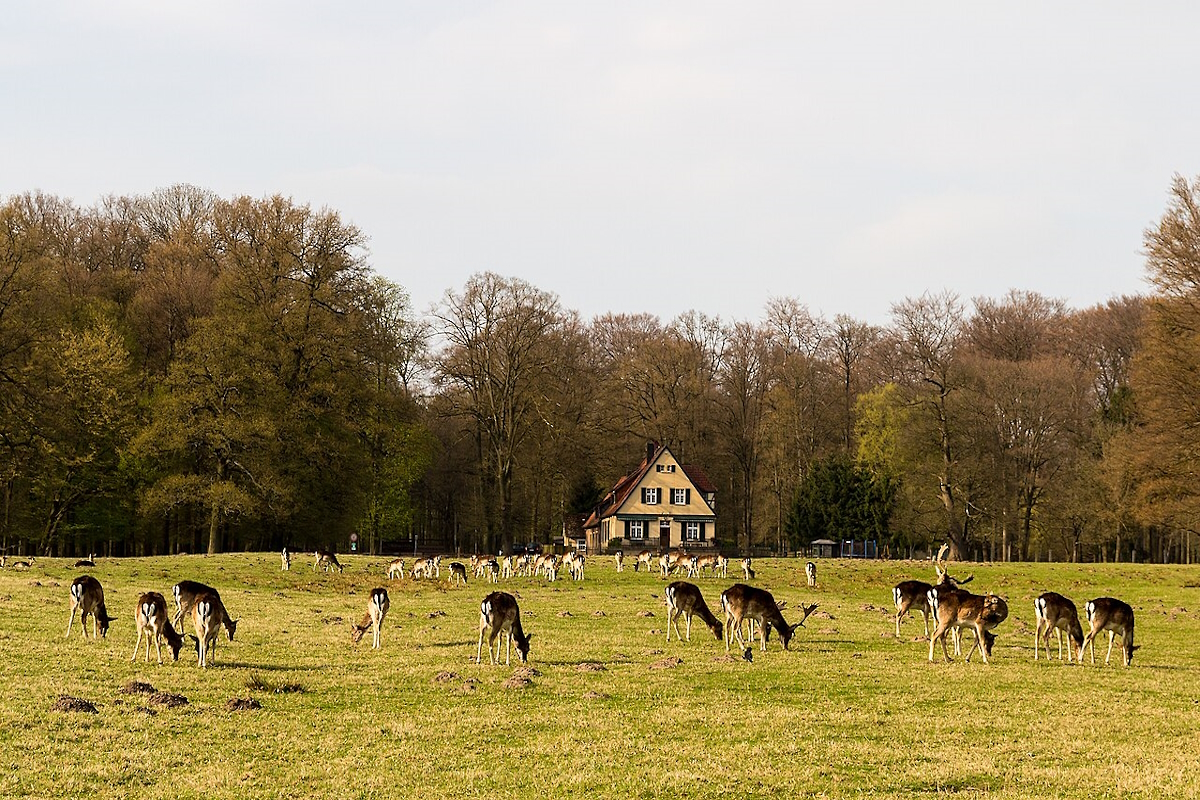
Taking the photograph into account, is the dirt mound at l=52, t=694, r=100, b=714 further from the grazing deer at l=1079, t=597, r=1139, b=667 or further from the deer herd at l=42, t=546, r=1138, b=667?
the grazing deer at l=1079, t=597, r=1139, b=667

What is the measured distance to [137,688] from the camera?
14922 mm

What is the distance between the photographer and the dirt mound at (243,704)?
14227 millimetres

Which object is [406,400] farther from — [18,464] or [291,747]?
A: [291,747]

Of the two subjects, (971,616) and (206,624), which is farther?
(971,616)

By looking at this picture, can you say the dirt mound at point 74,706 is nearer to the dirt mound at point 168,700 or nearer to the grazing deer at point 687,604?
the dirt mound at point 168,700

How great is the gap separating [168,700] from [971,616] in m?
14.2

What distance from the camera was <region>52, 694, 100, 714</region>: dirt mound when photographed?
13445 mm

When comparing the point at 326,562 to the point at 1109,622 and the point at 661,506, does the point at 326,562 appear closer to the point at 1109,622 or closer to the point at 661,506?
the point at 1109,622

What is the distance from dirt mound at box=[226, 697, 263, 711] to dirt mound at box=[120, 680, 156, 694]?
129 cm

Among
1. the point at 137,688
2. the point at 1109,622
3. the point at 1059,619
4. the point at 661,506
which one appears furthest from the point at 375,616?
the point at 661,506

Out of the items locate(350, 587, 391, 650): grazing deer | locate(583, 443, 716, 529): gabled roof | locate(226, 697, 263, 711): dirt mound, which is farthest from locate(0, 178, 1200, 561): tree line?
locate(226, 697, 263, 711): dirt mound

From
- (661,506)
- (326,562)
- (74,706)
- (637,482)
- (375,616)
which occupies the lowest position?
(74,706)

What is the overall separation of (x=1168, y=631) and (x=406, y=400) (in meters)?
53.2

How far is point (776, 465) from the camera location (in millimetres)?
83812
